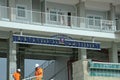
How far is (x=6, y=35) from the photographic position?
32.7 meters

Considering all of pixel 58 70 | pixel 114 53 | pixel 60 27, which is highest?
pixel 60 27

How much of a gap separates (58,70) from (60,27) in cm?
749

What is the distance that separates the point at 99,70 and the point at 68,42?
7.55 meters

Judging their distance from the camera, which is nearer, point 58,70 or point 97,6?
point 97,6

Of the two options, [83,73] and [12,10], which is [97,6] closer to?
[12,10]

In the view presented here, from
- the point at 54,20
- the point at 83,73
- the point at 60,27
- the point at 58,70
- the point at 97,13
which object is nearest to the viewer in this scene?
the point at 83,73

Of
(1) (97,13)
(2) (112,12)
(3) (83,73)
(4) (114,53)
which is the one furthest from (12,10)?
(4) (114,53)

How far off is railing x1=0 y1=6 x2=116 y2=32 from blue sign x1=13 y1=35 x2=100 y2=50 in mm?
1348

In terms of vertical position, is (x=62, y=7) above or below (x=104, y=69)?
above

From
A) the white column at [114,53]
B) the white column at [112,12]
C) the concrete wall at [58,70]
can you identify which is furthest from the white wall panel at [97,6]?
the concrete wall at [58,70]

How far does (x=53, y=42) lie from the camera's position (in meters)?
33.1

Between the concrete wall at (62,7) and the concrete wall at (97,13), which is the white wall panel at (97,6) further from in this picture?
the concrete wall at (62,7)

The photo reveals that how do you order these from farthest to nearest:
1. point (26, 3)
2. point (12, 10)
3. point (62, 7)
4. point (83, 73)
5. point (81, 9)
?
point (62, 7), point (81, 9), point (26, 3), point (12, 10), point (83, 73)

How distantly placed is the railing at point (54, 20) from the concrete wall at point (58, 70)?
5.21 metres
